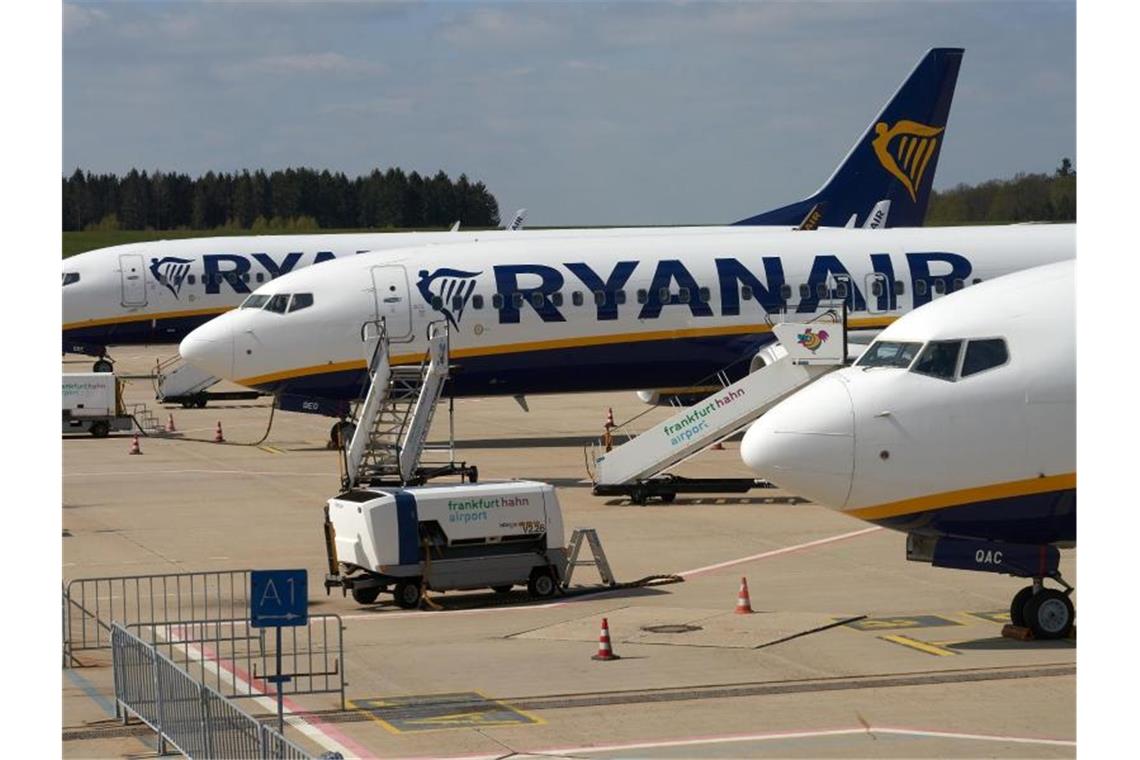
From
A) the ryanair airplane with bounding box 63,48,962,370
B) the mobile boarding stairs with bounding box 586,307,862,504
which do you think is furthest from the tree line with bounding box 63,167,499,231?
the mobile boarding stairs with bounding box 586,307,862,504

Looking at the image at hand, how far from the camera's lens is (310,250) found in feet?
207

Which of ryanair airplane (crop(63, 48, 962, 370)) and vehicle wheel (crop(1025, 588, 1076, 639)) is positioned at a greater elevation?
ryanair airplane (crop(63, 48, 962, 370))

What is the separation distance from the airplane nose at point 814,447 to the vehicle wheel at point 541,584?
16.3ft

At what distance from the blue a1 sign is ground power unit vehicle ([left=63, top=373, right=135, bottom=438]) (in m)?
35.4

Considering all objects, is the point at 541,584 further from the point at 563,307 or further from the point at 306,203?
the point at 306,203

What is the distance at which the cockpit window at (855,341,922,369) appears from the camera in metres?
23.8

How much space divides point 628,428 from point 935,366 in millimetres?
29410

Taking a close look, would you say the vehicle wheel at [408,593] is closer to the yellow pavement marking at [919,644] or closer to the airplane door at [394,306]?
the yellow pavement marking at [919,644]

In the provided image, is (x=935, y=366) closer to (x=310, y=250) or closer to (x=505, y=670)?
(x=505, y=670)

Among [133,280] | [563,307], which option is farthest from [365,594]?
[133,280]

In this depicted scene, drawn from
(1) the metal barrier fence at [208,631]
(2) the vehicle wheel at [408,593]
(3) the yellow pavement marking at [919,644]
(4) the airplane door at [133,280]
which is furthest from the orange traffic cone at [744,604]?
(4) the airplane door at [133,280]

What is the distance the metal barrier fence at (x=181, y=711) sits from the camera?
17.9 m

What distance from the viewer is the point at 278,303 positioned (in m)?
44.8

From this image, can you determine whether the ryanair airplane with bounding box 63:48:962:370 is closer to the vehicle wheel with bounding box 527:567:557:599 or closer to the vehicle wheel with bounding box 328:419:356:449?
the vehicle wheel with bounding box 328:419:356:449
